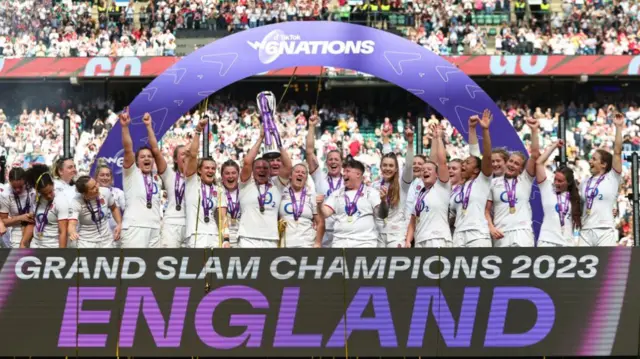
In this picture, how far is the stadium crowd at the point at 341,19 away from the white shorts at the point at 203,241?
53.6 feet

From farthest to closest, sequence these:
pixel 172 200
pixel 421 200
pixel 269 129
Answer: pixel 269 129 < pixel 172 200 < pixel 421 200

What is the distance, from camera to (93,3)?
29.1 metres

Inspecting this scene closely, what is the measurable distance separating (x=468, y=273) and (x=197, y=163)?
125 inches

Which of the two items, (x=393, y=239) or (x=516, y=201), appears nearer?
(x=516, y=201)

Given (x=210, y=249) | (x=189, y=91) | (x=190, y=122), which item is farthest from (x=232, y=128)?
(x=210, y=249)

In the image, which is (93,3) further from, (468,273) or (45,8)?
(468,273)

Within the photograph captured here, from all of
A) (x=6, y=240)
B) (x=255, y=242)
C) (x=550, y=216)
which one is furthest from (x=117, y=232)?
(x=550, y=216)

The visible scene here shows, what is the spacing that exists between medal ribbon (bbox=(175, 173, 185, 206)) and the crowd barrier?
81.9 inches

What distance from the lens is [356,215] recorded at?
389 inches

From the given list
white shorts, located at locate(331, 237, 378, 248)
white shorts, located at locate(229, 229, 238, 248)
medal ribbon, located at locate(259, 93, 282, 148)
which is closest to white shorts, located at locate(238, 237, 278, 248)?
white shorts, located at locate(229, 229, 238, 248)

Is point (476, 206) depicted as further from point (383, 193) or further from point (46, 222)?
point (46, 222)

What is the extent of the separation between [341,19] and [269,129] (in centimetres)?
1682

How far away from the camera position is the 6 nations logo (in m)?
12.8

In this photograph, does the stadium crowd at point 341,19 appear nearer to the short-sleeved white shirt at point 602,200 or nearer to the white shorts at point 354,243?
the short-sleeved white shirt at point 602,200
